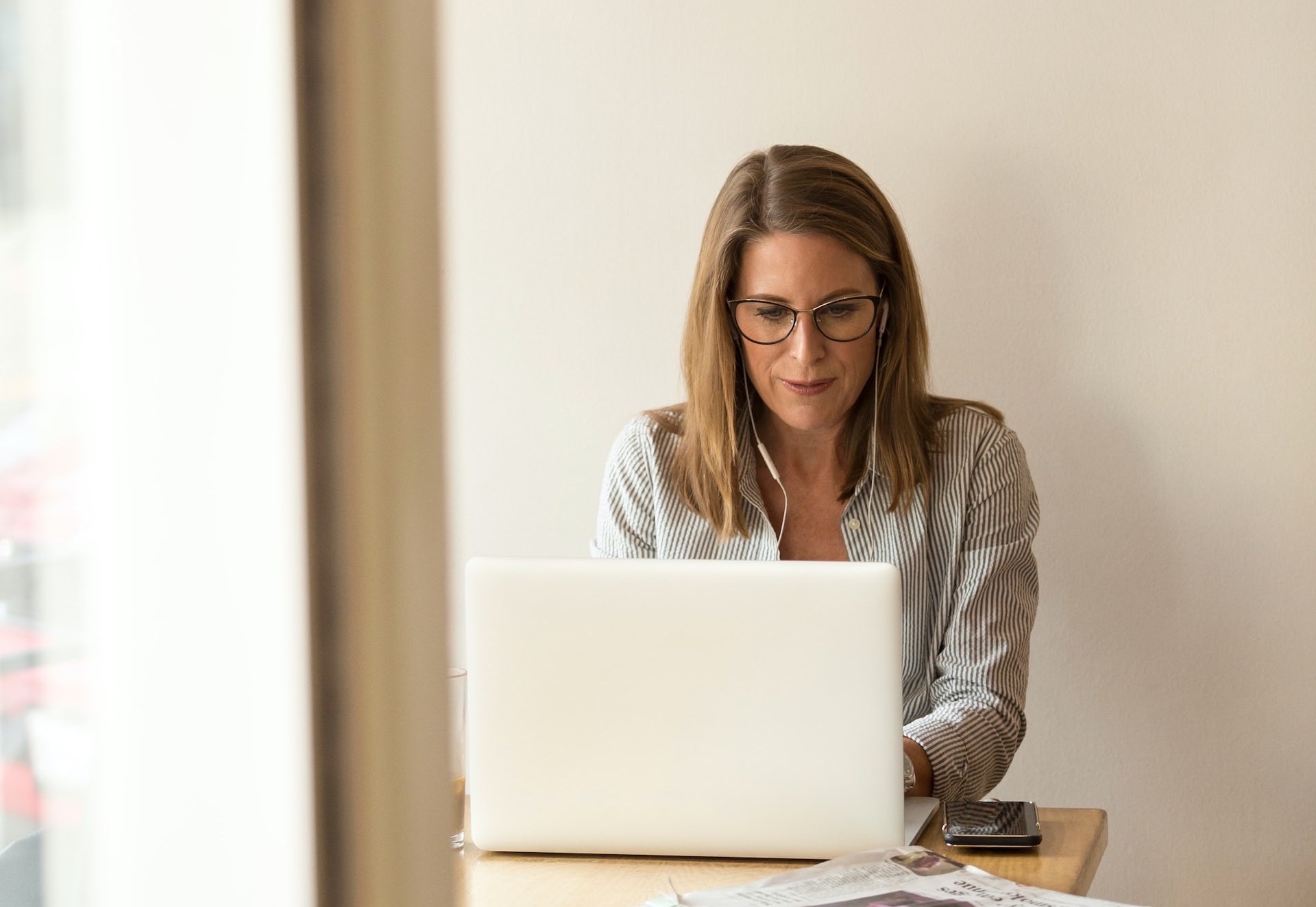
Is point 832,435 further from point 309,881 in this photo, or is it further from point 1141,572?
point 309,881

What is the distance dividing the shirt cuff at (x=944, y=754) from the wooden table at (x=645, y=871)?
0.16 m

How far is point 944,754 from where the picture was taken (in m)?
1.33

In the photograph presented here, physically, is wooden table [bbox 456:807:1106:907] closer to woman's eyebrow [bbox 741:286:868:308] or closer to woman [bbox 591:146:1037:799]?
woman [bbox 591:146:1037:799]

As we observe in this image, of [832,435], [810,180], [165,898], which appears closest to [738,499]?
[832,435]

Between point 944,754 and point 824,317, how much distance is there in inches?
22.9

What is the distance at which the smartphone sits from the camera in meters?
1.09

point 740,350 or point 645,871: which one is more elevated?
point 740,350

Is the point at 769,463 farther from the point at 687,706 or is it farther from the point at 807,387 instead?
the point at 687,706

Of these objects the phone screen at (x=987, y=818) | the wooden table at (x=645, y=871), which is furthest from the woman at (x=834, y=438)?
the wooden table at (x=645, y=871)

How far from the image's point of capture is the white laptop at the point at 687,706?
40.3 inches

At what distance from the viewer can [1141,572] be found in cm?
177

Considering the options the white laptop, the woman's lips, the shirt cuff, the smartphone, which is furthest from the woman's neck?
the white laptop

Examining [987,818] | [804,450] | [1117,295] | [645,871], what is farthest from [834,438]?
[645,871]

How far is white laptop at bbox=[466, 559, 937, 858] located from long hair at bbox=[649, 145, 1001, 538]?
621 mm
